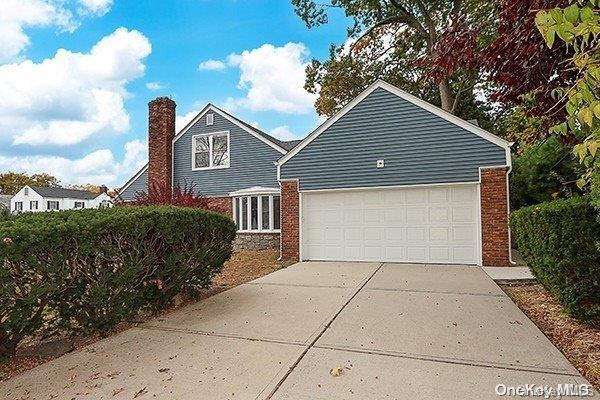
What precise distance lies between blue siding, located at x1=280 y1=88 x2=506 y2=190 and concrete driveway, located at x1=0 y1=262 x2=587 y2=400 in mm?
4343

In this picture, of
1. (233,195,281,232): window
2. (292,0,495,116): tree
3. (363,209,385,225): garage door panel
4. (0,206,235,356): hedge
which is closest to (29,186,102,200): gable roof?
(292,0,495,116): tree

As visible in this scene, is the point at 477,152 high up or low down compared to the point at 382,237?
up

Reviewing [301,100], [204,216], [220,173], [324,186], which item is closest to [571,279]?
[204,216]

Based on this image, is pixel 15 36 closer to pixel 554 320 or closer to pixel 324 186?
pixel 324 186

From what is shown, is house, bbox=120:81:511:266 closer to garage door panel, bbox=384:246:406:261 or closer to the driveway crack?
garage door panel, bbox=384:246:406:261

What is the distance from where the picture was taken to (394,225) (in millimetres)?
9484

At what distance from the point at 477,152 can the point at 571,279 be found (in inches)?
219

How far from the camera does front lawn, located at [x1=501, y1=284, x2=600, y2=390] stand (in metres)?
3.12

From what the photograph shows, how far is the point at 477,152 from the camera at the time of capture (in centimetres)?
881

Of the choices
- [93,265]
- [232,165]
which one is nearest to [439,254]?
[93,265]

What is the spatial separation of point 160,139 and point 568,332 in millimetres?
15484

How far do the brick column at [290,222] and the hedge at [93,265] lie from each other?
4.86 m

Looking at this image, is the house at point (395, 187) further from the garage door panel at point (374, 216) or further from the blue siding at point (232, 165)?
the blue siding at point (232, 165)

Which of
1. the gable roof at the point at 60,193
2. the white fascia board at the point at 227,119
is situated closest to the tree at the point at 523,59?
the white fascia board at the point at 227,119
